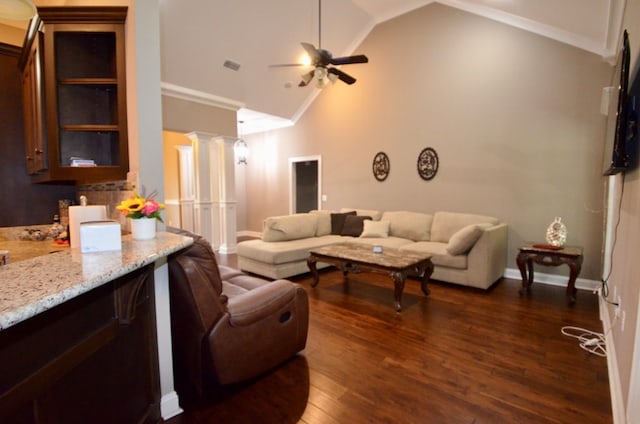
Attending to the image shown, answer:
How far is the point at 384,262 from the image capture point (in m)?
3.44

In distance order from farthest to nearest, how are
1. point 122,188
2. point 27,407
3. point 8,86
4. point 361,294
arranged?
point 361,294
point 8,86
point 122,188
point 27,407

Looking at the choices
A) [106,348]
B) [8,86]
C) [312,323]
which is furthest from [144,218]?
Result: [8,86]

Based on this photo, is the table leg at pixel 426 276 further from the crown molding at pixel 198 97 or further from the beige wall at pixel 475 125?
the crown molding at pixel 198 97

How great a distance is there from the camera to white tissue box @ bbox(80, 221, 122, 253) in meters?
1.25

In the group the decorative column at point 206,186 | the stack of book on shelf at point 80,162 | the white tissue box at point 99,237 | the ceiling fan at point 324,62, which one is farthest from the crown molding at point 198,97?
the white tissue box at point 99,237

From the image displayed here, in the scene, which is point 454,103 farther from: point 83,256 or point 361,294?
point 83,256

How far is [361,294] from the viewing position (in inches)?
151

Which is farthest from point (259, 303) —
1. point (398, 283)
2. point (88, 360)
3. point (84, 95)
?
point (84, 95)

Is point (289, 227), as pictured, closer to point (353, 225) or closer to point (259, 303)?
point (353, 225)

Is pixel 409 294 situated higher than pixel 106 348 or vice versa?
pixel 106 348

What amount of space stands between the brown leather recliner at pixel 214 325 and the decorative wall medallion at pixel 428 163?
3923mm

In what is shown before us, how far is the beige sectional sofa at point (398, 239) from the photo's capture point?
394 centimetres

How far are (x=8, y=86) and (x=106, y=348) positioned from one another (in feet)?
9.38

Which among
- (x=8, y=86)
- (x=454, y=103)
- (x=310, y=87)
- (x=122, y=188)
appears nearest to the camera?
(x=122, y=188)
